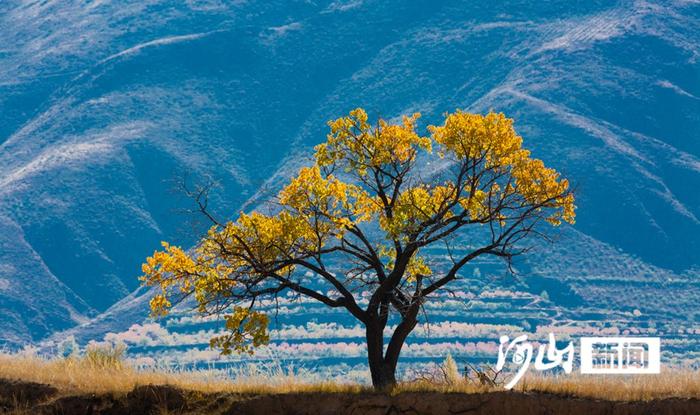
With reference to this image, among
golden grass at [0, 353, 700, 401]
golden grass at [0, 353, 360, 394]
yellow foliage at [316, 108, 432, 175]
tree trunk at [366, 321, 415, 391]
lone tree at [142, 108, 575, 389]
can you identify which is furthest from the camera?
yellow foliage at [316, 108, 432, 175]

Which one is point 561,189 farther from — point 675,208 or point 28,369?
point 675,208

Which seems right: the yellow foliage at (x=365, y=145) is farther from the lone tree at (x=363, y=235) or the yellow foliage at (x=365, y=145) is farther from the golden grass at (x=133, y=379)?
the golden grass at (x=133, y=379)

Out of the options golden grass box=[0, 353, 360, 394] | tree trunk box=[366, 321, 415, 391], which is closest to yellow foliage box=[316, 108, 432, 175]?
tree trunk box=[366, 321, 415, 391]

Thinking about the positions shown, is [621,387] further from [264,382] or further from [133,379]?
[133,379]

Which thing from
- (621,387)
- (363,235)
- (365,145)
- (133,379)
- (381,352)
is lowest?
(621,387)

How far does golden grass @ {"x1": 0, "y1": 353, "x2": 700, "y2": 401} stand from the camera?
79.2 ft

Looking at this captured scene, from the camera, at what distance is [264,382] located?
88.4 feet

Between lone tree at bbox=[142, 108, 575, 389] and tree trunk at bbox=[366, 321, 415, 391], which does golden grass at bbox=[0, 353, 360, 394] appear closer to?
lone tree at bbox=[142, 108, 575, 389]

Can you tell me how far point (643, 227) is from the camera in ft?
567

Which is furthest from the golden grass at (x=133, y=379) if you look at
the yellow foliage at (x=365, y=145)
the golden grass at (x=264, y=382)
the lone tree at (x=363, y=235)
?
the yellow foliage at (x=365, y=145)

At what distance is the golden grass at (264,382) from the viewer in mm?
24141

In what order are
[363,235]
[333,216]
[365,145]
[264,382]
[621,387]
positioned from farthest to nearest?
[365,145] → [333,216] → [363,235] → [264,382] → [621,387]

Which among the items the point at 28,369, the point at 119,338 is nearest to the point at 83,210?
the point at 119,338

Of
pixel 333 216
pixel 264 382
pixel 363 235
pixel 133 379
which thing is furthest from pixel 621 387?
pixel 133 379
